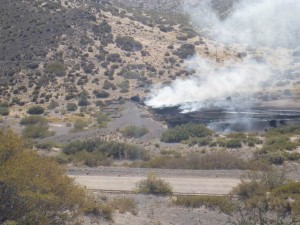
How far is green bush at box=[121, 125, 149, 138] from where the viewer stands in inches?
1741

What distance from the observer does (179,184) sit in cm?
2798

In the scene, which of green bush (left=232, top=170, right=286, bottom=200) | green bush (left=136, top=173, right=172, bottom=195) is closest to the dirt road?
green bush (left=136, top=173, right=172, bottom=195)

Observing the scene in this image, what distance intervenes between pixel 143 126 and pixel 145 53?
3410 centimetres

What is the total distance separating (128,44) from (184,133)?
40.8 metres

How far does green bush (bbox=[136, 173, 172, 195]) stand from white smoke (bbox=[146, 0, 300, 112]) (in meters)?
24.7

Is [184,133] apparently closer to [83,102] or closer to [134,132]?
[134,132]

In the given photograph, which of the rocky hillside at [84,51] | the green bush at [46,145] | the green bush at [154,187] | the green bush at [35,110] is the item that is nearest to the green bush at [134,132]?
the green bush at [46,145]

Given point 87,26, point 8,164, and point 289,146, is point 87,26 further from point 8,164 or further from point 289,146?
point 8,164

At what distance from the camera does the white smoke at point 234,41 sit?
56.7 metres

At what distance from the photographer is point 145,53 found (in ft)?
258

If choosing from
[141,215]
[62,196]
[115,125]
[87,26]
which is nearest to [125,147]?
[115,125]

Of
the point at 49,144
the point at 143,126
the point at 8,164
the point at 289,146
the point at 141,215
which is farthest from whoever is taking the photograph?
the point at 143,126

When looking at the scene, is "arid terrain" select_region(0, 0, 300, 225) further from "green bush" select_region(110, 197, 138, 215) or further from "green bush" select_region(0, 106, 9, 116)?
"green bush" select_region(0, 106, 9, 116)

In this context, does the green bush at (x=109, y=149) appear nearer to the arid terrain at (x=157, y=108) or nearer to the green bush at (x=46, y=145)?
the arid terrain at (x=157, y=108)
